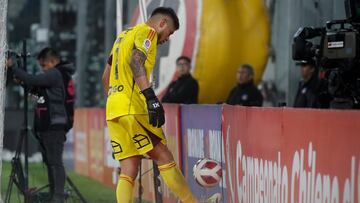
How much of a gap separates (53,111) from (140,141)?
104 inches

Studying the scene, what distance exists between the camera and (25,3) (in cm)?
1945

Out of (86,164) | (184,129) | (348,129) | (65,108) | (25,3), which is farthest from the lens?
(25,3)

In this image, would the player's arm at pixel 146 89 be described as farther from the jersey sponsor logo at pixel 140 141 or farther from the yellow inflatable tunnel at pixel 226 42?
the yellow inflatable tunnel at pixel 226 42

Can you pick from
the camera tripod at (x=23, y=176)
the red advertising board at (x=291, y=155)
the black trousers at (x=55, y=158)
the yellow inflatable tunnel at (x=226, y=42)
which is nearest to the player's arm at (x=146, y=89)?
the red advertising board at (x=291, y=155)

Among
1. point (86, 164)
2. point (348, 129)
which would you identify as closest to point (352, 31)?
point (348, 129)

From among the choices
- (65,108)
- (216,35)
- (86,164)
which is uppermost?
(216,35)

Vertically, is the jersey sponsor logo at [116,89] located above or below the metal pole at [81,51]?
below

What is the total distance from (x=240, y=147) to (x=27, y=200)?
2885mm

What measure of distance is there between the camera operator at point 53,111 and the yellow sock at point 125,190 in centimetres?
253

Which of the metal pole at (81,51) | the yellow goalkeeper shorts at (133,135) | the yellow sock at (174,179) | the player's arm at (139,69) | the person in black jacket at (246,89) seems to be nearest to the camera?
the player's arm at (139,69)

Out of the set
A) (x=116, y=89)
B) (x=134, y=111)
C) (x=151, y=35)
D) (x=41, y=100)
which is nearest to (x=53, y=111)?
(x=41, y=100)

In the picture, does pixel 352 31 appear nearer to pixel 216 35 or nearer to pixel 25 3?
pixel 216 35

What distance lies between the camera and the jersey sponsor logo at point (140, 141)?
811 centimetres

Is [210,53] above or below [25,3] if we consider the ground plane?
below
